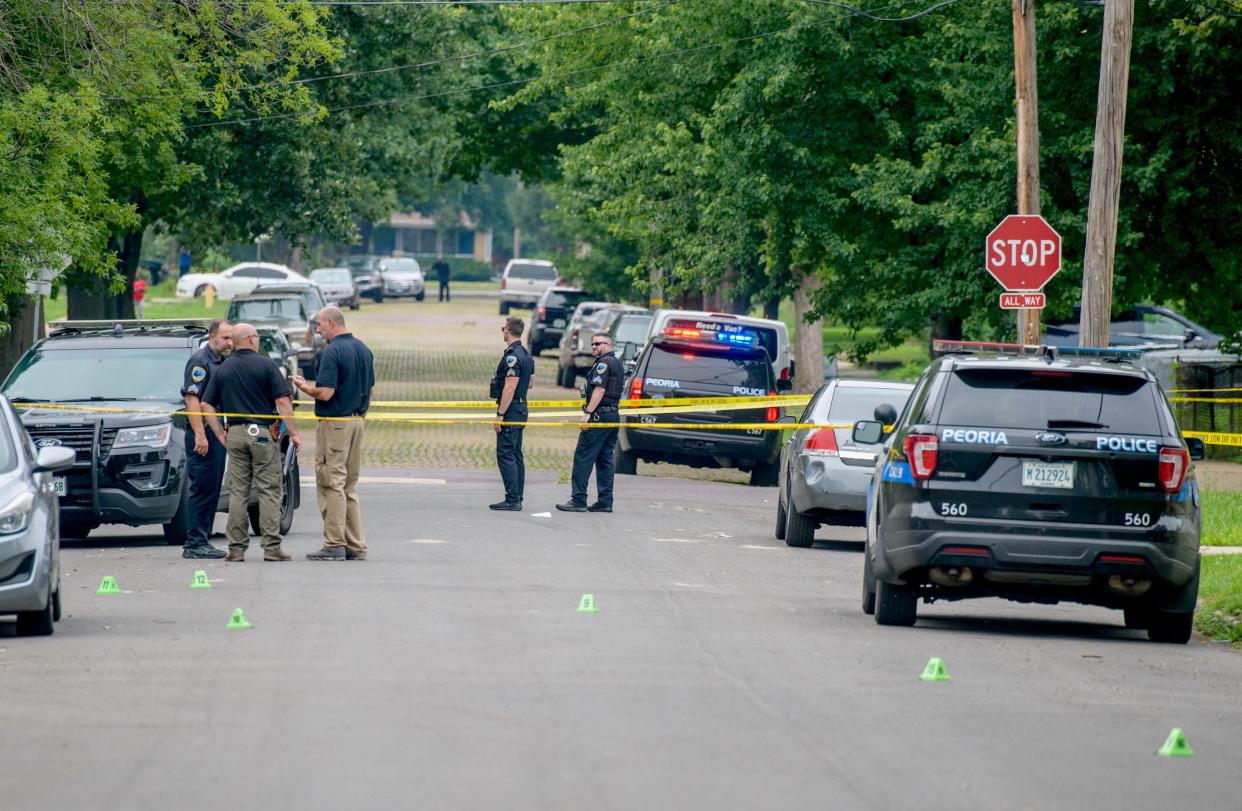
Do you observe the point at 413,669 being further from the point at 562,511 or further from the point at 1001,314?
the point at 1001,314

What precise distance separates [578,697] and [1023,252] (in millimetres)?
14262

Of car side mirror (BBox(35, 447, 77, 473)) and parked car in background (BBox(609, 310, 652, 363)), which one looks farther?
parked car in background (BBox(609, 310, 652, 363))

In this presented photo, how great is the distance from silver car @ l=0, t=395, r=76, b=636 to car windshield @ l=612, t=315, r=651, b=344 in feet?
82.1

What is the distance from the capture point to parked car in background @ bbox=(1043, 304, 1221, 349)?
37.7 metres

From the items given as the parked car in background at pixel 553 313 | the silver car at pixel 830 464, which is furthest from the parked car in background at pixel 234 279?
the silver car at pixel 830 464

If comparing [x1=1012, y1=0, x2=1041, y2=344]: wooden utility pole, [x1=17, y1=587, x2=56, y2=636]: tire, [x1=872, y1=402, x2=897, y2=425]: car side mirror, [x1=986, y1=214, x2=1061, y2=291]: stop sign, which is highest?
[x1=1012, y1=0, x2=1041, y2=344]: wooden utility pole

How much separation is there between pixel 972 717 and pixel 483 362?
42.3 metres

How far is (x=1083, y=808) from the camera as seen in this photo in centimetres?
735

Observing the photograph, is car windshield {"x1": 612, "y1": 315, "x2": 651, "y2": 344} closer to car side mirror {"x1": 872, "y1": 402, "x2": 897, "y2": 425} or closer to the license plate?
car side mirror {"x1": 872, "y1": 402, "x2": 897, "y2": 425}

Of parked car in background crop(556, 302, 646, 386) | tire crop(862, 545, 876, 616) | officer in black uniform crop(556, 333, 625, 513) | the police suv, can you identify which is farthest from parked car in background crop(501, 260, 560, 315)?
tire crop(862, 545, 876, 616)

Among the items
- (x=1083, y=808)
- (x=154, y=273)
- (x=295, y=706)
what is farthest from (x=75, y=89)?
(x=154, y=273)

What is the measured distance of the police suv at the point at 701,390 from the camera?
24.5 meters

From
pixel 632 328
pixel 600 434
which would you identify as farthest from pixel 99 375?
pixel 632 328

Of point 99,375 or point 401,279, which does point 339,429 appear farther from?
point 401,279
